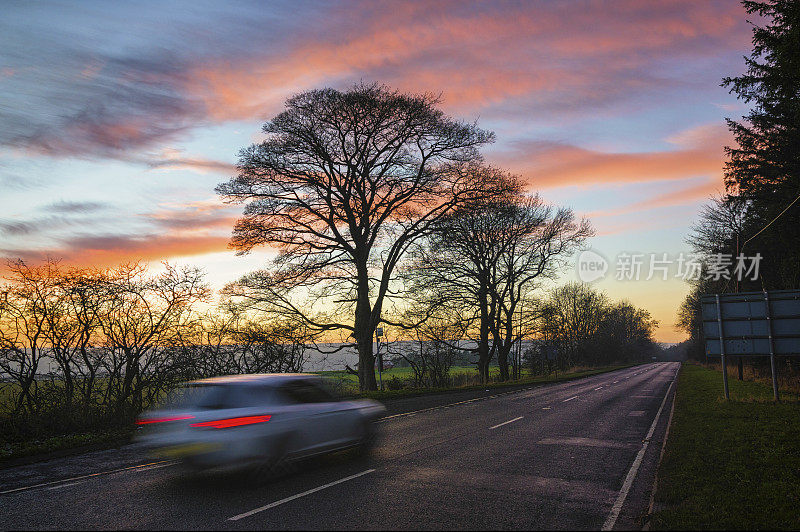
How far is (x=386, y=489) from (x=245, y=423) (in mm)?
2238

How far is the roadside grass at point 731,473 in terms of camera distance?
565 centimetres

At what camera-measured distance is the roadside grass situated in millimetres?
5648

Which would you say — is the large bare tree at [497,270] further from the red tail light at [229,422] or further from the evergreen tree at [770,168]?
the red tail light at [229,422]

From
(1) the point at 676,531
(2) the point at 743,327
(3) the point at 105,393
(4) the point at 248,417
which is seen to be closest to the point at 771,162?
(2) the point at 743,327

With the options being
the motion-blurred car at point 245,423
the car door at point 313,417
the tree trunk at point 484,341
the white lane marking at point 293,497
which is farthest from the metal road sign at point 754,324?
the tree trunk at point 484,341

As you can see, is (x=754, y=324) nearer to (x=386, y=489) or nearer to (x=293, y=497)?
(x=386, y=489)

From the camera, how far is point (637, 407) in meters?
18.4

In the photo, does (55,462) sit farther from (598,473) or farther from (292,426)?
(598,473)

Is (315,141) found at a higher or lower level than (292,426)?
higher

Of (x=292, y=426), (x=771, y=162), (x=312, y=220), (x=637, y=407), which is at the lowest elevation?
(x=637, y=407)

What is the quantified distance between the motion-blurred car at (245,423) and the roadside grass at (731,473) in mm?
5038

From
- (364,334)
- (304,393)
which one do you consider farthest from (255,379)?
(364,334)

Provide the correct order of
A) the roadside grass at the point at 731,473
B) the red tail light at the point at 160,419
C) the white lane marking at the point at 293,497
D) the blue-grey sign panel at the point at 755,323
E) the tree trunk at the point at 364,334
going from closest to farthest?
the roadside grass at the point at 731,473
the white lane marking at the point at 293,497
the red tail light at the point at 160,419
the blue-grey sign panel at the point at 755,323
the tree trunk at the point at 364,334

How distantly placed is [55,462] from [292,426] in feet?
16.9
